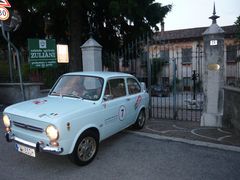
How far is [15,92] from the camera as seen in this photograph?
995 cm

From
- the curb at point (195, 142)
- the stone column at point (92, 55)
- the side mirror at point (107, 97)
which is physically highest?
the stone column at point (92, 55)

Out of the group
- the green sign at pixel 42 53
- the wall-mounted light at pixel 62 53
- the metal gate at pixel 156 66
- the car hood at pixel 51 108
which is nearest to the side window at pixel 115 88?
the car hood at pixel 51 108

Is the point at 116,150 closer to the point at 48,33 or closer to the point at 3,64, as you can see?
the point at 3,64

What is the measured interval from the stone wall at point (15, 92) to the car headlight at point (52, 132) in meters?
6.60

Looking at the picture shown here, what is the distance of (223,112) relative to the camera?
6910 millimetres

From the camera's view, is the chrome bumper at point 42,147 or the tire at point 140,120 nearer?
the chrome bumper at point 42,147

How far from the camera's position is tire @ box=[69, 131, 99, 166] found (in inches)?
152

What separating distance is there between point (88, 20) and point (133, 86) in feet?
26.5

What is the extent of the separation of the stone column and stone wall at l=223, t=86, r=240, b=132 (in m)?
4.65

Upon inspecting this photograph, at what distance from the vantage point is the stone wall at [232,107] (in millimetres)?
5928

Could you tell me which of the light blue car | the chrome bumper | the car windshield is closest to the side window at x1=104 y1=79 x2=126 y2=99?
the light blue car

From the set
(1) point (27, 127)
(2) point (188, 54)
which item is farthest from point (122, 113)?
(2) point (188, 54)

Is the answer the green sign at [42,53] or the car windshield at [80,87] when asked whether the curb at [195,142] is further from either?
the green sign at [42,53]

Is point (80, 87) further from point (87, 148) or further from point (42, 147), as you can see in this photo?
point (42, 147)
